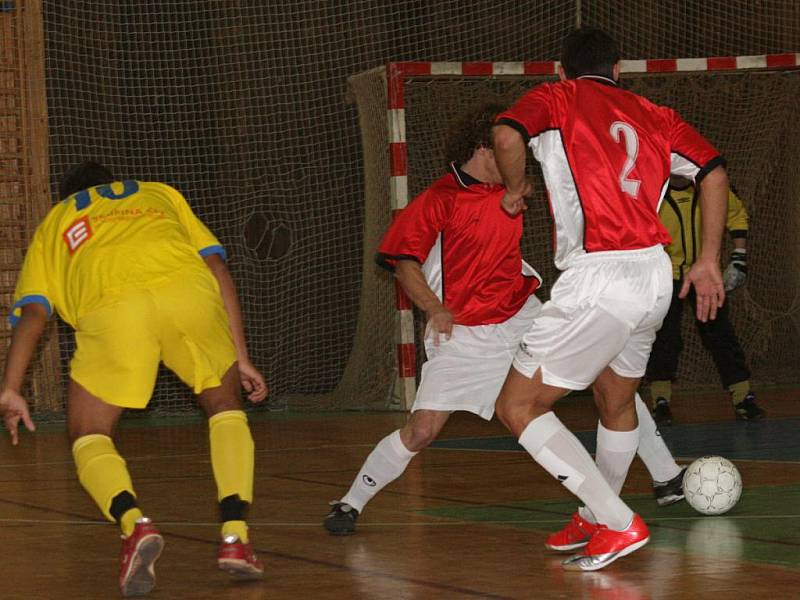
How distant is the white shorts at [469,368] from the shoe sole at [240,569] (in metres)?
1.25

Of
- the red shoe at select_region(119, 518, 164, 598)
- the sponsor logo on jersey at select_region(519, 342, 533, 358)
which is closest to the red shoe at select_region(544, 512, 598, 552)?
the sponsor logo on jersey at select_region(519, 342, 533, 358)

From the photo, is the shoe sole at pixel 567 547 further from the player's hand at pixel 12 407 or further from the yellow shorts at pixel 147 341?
the player's hand at pixel 12 407

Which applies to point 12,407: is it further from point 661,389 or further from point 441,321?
point 661,389

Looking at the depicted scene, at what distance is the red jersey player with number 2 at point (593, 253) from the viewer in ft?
14.9

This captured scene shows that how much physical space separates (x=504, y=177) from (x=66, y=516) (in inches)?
116

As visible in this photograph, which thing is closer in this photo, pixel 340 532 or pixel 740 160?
pixel 340 532

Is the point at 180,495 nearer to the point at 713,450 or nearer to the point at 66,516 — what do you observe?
the point at 66,516

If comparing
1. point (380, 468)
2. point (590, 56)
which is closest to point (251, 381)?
point (380, 468)

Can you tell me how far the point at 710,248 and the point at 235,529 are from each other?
1.76 metres

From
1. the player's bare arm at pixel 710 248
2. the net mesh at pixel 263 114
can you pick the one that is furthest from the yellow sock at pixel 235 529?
the net mesh at pixel 263 114

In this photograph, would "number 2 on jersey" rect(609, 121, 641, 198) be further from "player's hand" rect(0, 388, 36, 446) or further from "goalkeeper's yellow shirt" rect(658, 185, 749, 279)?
"goalkeeper's yellow shirt" rect(658, 185, 749, 279)

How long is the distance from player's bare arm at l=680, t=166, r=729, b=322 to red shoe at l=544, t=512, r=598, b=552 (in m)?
0.84

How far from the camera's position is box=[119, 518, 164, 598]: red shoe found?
429cm

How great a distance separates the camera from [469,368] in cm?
557
